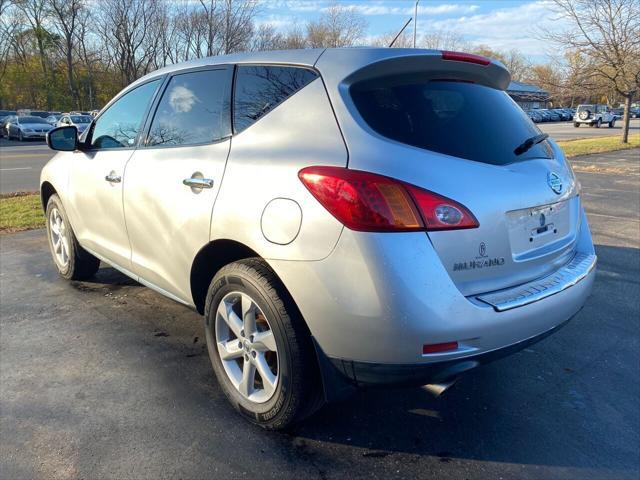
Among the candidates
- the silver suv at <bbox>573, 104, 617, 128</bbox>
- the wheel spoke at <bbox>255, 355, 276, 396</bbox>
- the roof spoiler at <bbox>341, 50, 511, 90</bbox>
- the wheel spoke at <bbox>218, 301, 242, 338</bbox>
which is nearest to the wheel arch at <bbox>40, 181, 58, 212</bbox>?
Result: the wheel spoke at <bbox>218, 301, 242, 338</bbox>

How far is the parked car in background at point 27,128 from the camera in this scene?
100ft

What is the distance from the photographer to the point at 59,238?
4.98 metres

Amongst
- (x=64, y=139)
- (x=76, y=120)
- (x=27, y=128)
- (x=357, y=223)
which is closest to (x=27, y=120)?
(x=27, y=128)

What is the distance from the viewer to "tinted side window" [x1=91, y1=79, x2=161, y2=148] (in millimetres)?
3682

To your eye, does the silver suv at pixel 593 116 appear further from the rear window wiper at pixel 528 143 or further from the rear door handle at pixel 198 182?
the rear door handle at pixel 198 182

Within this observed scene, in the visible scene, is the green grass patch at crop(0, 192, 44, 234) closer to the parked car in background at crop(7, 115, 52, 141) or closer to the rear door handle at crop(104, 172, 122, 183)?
the rear door handle at crop(104, 172, 122, 183)

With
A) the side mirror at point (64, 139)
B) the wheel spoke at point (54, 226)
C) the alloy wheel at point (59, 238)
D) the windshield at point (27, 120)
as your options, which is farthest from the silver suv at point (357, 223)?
the windshield at point (27, 120)

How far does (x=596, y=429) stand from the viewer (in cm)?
270

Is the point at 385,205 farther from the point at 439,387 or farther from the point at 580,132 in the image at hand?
the point at 580,132

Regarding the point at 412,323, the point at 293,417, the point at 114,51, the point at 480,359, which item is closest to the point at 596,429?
the point at 480,359

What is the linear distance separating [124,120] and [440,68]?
2.42 m

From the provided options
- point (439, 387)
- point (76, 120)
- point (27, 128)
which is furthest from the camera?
point (76, 120)

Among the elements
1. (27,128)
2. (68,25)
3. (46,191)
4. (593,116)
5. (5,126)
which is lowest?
(46,191)

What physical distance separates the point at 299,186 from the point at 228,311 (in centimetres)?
87
